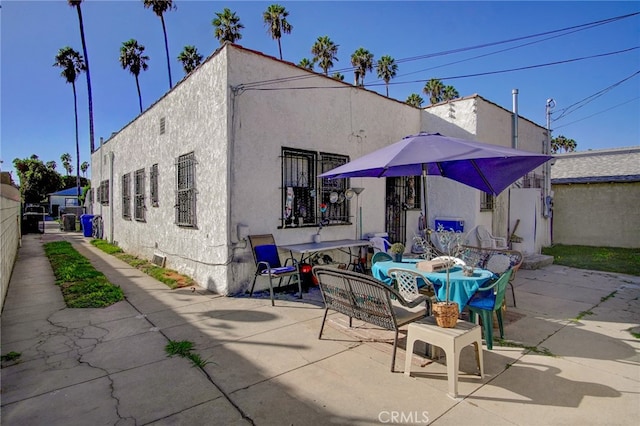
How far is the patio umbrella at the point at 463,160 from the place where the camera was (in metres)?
3.65

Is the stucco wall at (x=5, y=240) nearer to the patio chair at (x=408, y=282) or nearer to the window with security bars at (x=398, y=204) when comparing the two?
the patio chair at (x=408, y=282)

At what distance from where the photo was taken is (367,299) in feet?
10.8

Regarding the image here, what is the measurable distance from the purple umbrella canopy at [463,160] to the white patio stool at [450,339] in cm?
172

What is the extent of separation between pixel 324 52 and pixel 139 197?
2005cm

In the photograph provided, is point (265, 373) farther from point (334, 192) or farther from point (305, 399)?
point (334, 192)

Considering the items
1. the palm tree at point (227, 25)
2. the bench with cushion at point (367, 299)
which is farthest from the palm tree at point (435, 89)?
the bench with cushion at point (367, 299)

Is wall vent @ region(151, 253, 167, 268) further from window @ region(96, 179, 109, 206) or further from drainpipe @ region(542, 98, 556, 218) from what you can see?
drainpipe @ region(542, 98, 556, 218)

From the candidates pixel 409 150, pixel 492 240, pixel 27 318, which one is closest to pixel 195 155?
pixel 27 318

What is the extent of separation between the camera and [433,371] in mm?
3082

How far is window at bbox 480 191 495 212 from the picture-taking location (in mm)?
8966

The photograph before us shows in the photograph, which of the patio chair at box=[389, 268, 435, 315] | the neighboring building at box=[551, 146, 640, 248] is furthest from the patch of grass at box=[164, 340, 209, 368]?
the neighboring building at box=[551, 146, 640, 248]

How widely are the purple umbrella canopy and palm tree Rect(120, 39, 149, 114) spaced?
2984 centimetres

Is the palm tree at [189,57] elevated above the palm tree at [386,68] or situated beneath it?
elevated above

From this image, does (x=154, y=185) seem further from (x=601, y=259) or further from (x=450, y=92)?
(x=450, y=92)
